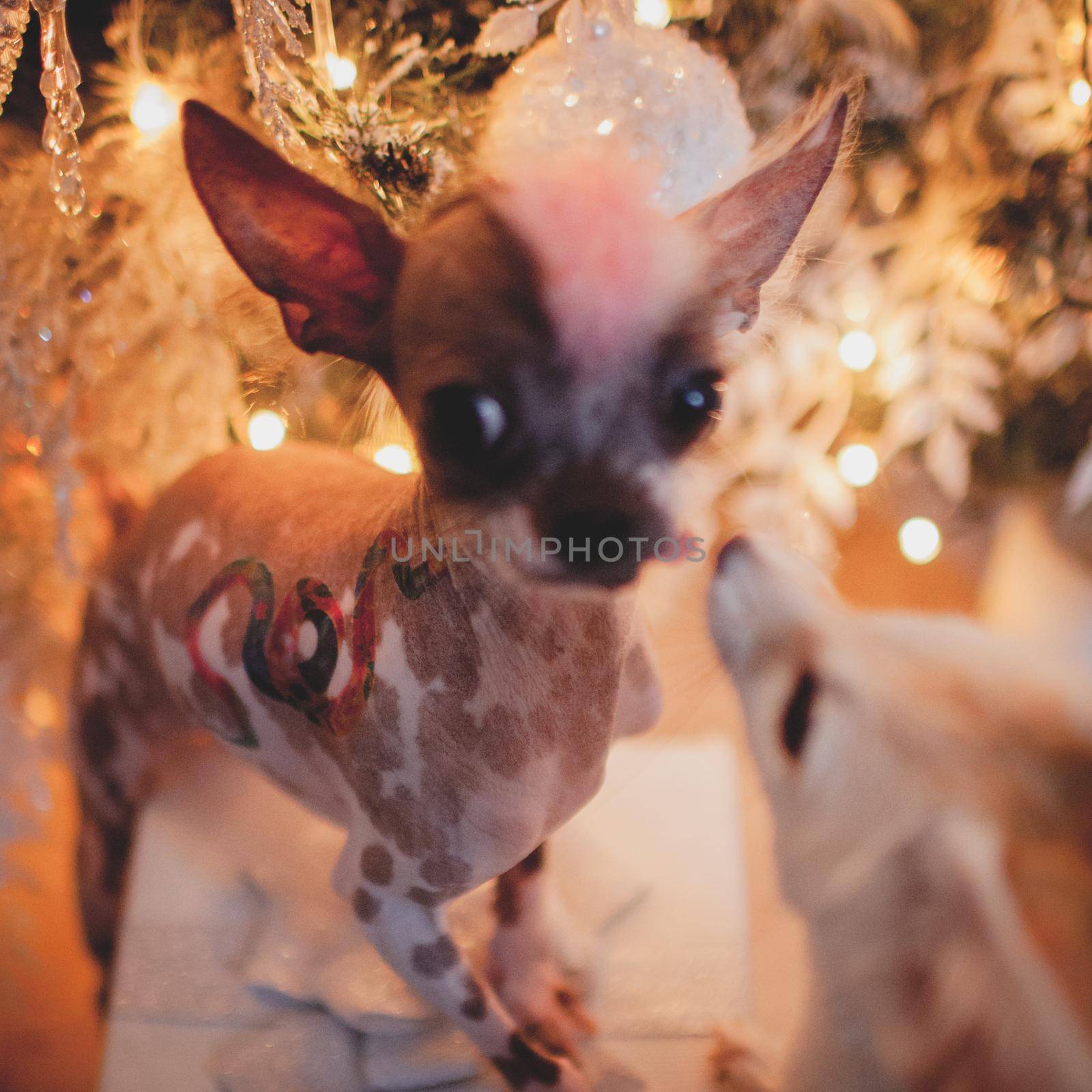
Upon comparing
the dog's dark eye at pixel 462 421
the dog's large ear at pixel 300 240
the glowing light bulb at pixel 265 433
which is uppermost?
the glowing light bulb at pixel 265 433

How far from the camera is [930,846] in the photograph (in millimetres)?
343

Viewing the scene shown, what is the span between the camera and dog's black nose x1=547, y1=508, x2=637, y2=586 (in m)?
0.32

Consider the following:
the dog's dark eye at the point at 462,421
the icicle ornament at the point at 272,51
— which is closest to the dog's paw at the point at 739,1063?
the dog's dark eye at the point at 462,421

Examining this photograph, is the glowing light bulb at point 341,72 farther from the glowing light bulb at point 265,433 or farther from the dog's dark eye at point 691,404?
the dog's dark eye at point 691,404

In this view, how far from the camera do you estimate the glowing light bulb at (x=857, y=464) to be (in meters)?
0.97

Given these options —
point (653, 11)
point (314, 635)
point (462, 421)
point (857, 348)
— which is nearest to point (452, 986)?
point (314, 635)

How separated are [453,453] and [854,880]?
0.27m

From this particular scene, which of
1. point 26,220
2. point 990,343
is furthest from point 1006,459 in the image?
point 26,220

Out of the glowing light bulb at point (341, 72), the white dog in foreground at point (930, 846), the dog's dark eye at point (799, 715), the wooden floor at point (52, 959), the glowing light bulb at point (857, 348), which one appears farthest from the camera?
the glowing light bulb at point (857, 348)

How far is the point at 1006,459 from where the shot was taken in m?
1.00

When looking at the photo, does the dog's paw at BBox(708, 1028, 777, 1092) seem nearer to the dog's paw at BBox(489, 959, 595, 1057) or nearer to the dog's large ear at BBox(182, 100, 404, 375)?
the dog's paw at BBox(489, 959, 595, 1057)

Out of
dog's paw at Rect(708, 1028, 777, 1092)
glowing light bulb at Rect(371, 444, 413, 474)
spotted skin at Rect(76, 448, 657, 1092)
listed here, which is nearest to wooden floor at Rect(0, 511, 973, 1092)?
dog's paw at Rect(708, 1028, 777, 1092)

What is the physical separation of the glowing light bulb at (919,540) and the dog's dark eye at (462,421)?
0.79 m

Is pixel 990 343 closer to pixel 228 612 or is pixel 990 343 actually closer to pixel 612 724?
pixel 612 724
